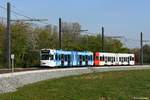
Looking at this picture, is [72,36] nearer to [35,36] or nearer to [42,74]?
[35,36]

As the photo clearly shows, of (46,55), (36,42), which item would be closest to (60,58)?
(46,55)

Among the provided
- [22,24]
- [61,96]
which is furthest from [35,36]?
[61,96]

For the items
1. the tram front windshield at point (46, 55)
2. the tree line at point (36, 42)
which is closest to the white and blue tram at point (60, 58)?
the tram front windshield at point (46, 55)

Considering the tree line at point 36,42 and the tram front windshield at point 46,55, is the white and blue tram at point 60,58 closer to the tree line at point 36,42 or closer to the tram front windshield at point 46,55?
the tram front windshield at point 46,55

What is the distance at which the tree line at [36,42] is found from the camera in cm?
7812

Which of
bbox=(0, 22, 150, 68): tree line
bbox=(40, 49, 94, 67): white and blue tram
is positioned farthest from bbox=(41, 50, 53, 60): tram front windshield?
bbox=(0, 22, 150, 68): tree line

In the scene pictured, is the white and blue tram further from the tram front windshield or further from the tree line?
the tree line

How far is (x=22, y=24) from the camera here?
305ft

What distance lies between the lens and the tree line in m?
78.1

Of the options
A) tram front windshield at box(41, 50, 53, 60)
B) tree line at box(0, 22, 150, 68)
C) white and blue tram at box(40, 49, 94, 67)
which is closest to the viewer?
tram front windshield at box(41, 50, 53, 60)

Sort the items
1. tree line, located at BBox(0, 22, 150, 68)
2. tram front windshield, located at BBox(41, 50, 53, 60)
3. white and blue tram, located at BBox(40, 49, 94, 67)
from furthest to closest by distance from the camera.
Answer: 1. tree line, located at BBox(0, 22, 150, 68)
2. white and blue tram, located at BBox(40, 49, 94, 67)
3. tram front windshield, located at BBox(41, 50, 53, 60)

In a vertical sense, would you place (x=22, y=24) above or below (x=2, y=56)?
above

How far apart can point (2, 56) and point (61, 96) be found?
1978 inches

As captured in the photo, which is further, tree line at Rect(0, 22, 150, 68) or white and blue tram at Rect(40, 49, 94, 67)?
tree line at Rect(0, 22, 150, 68)
